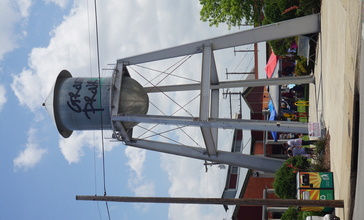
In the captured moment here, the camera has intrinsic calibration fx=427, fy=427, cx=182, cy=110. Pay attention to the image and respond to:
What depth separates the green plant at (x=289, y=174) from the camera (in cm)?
1820

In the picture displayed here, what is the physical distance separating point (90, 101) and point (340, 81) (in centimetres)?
1048

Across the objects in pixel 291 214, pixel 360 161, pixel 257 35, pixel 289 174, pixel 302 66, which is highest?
pixel 257 35

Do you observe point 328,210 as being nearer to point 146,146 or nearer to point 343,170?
point 343,170

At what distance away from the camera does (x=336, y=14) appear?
13758mm

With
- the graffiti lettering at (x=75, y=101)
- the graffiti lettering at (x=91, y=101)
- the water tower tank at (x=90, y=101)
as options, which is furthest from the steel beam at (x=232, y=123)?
the graffiti lettering at (x=75, y=101)

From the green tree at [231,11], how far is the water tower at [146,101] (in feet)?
56.0

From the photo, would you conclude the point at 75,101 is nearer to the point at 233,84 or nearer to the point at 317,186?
the point at 233,84

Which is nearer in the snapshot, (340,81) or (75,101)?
(340,81)

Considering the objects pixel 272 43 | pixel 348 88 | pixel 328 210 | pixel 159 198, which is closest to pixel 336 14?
pixel 348 88

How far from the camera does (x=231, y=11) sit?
118 ft

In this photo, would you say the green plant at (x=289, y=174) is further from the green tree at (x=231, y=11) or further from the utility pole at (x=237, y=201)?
the green tree at (x=231, y=11)

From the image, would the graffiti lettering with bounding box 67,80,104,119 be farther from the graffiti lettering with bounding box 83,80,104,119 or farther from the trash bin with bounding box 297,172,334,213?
the trash bin with bounding box 297,172,334,213

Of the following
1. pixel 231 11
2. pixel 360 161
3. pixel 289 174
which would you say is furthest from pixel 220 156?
pixel 231 11

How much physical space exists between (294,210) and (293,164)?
18.6 feet
